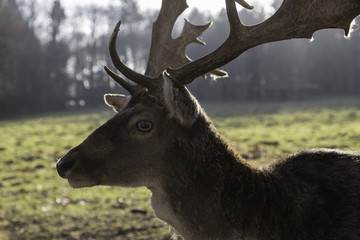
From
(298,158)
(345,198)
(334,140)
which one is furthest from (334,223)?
(334,140)

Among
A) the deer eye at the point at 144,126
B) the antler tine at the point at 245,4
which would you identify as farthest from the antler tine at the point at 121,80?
the antler tine at the point at 245,4

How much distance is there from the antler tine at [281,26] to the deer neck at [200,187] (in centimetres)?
42

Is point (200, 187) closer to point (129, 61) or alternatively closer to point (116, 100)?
point (116, 100)

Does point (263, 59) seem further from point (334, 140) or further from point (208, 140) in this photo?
point (208, 140)

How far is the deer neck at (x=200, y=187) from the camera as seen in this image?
8.63 ft

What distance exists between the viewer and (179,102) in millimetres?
2680

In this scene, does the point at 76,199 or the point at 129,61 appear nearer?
the point at 76,199

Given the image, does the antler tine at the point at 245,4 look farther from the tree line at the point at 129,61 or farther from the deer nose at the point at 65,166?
the tree line at the point at 129,61

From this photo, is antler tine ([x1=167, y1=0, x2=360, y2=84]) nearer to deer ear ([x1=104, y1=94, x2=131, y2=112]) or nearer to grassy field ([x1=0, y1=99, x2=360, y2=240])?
deer ear ([x1=104, y1=94, x2=131, y2=112])

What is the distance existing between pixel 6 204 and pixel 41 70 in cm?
3355

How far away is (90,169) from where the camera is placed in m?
2.71

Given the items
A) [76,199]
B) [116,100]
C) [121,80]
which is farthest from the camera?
[76,199]

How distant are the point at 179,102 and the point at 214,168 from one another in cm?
51

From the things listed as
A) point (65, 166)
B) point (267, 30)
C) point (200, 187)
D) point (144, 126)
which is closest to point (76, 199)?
point (65, 166)
